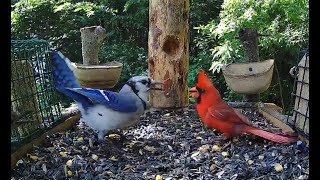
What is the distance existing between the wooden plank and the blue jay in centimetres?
27

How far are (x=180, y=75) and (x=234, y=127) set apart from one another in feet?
3.66

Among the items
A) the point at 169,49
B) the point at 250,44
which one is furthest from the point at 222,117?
the point at 250,44

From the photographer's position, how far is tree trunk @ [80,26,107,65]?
344 centimetres

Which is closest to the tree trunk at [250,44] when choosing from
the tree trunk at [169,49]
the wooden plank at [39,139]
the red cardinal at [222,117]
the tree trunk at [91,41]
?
the tree trunk at [169,49]

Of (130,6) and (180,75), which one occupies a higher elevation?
(130,6)

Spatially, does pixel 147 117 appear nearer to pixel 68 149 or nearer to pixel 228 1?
pixel 68 149

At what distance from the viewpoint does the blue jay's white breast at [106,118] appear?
220cm

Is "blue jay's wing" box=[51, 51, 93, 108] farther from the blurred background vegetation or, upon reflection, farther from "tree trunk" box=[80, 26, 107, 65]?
the blurred background vegetation

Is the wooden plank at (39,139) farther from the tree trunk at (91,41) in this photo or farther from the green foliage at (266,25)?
the green foliage at (266,25)

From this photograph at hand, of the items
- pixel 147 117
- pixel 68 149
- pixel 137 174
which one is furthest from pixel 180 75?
pixel 137 174

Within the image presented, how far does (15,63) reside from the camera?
2.25 metres
